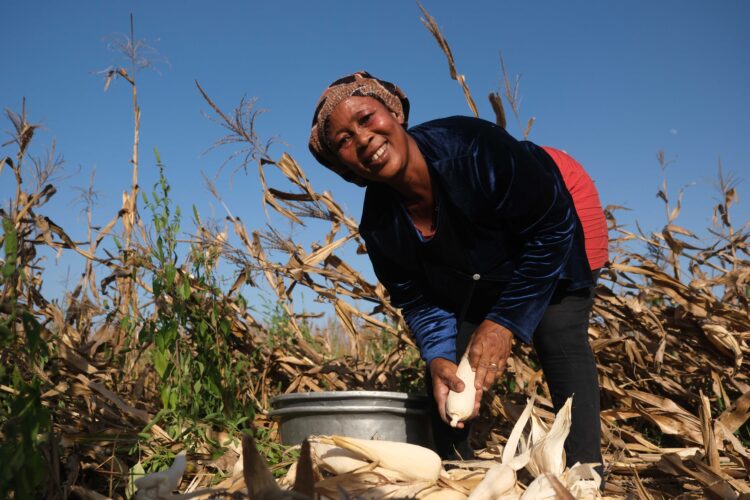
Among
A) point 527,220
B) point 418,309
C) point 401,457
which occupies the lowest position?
point 401,457

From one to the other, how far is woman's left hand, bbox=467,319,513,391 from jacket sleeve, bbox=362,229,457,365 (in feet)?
0.95

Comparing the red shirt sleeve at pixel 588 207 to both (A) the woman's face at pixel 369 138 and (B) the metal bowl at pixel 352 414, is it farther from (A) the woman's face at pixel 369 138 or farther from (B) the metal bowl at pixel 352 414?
(B) the metal bowl at pixel 352 414

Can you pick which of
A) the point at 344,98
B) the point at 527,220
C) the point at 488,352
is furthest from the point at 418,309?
the point at 344,98

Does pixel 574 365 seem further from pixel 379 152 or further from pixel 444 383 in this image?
pixel 379 152

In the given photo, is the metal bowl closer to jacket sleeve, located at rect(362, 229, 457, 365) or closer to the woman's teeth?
jacket sleeve, located at rect(362, 229, 457, 365)

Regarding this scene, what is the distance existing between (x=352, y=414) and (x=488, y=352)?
590 millimetres

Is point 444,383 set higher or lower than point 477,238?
lower

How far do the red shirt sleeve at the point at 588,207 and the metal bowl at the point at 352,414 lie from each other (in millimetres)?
831

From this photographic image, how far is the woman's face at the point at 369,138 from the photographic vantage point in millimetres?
2219

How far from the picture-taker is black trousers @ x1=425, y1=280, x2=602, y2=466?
2229 millimetres

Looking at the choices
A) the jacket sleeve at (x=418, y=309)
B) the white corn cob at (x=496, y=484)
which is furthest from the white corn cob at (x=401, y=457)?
the jacket sleeve at (x=418, y=309)

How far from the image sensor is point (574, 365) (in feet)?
7.54

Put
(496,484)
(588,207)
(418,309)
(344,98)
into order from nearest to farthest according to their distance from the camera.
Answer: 1. (496,484)
2. (344,98)
3. (588,207)
4. (418,309)

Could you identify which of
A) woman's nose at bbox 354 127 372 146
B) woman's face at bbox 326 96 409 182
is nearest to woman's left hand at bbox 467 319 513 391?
woman's face at bbox 326 96 409 182
